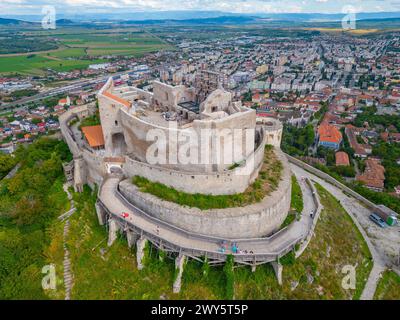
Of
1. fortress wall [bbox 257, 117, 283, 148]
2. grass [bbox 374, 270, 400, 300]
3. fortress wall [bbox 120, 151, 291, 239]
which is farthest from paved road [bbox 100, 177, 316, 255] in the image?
fortress wall [bbox 257, 117, 283, 148]

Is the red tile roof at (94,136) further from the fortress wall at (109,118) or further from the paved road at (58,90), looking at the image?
the paved road at (58,90)

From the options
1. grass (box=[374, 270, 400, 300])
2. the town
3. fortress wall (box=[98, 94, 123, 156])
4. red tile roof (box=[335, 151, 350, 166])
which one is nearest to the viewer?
the town

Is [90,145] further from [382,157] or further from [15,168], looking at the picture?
[382,157]

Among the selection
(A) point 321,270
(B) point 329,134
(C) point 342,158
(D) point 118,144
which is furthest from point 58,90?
(A) point 321,270

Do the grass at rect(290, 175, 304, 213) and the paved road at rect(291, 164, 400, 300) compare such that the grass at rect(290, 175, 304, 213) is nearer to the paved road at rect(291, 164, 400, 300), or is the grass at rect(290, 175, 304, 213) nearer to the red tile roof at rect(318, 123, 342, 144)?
the paved road at rect(291, 164, 400, 300)

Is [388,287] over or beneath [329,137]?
beneath

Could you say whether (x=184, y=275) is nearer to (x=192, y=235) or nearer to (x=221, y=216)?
(x=192, y=235)

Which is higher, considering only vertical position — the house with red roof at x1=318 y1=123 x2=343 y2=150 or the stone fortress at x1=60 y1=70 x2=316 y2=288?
the stone fortress at x1=60 y1=70 x2=316 y2=288

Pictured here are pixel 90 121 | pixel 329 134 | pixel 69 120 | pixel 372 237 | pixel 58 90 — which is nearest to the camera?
pixel 372 237
